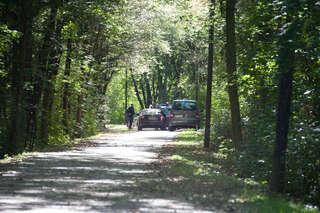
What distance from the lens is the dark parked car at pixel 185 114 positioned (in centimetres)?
3660

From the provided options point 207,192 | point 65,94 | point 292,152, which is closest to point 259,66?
point 292,152

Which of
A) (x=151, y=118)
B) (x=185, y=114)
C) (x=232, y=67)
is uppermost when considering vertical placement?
(x=232, y=67)

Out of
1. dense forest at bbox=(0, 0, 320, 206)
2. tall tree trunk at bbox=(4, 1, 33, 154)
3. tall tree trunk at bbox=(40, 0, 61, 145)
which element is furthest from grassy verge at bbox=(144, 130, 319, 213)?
tall tree trunk at bbox=(40, 0, 61, 145)

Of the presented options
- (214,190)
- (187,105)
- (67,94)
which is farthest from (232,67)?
(187,105)

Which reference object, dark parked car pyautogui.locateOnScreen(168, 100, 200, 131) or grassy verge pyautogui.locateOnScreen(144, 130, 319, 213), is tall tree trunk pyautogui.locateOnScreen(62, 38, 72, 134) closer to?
grassy verge pyautogui.locateOnScreen(144, 130, 319, 213)

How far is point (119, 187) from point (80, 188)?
772 millimetres

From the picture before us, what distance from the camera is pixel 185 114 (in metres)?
36.7

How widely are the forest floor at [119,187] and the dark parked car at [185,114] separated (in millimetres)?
20349

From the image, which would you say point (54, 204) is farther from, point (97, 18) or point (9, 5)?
point (97, 18)

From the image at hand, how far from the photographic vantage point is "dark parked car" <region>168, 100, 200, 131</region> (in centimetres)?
3660

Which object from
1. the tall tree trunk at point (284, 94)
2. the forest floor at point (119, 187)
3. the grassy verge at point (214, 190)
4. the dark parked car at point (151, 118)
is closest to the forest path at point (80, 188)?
the forest floor at point (119, 187)

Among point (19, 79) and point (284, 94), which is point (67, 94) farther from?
point (284, 94)

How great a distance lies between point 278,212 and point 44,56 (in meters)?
14.6

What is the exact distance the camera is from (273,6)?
33.3 ft
